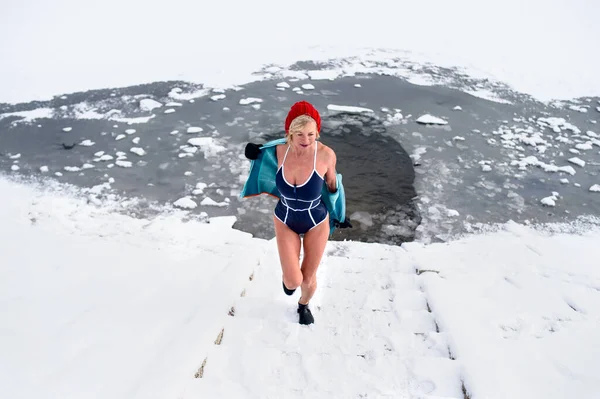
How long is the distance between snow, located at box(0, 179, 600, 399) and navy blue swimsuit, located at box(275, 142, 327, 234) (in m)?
0.78

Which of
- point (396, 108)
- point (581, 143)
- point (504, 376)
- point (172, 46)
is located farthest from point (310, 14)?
point (504, 376)

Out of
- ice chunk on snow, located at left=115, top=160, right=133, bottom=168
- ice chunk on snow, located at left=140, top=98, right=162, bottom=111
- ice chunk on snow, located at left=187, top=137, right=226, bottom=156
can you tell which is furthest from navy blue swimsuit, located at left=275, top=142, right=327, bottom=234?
ice chunk on snow, located at left=140, top=98, right=162, bottom=111

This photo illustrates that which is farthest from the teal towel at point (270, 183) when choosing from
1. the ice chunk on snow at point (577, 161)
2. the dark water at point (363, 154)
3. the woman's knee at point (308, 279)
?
the ice chunk on snow at point (577, 161)

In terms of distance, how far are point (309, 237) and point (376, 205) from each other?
257 centimetres

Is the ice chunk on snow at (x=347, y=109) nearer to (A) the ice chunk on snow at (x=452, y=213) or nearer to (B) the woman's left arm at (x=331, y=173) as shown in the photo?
(A) the ice chunk on snow at (x=452, y=213)

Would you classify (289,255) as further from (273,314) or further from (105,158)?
(105,158)

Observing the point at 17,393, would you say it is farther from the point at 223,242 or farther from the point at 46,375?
the point at 223,242

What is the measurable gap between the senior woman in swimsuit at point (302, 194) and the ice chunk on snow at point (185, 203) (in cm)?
251

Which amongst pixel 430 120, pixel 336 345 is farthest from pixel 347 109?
pixel 336 345

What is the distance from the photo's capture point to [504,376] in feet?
8.17

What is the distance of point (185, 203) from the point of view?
527 centimetres

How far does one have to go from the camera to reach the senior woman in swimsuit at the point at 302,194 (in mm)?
2793

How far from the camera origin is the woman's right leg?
297 cm

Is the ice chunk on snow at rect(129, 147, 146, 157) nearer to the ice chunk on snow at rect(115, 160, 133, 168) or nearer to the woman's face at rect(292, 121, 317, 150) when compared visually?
the ice chunk on snow at rect(115, 160, 133, 168)
